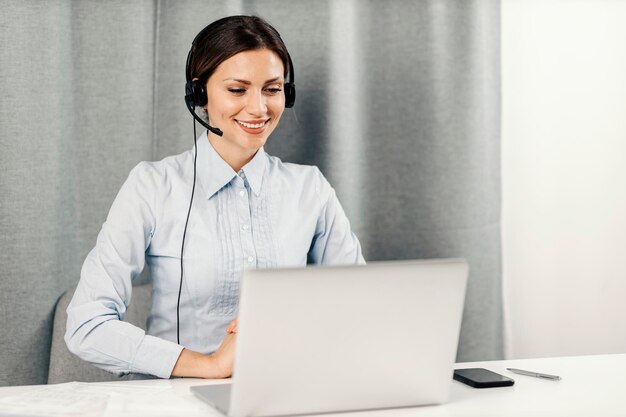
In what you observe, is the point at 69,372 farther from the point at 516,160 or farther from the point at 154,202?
the point at 516,160

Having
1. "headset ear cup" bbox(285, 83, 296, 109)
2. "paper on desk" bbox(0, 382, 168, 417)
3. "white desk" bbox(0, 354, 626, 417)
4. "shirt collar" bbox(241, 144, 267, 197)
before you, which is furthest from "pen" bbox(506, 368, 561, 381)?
"headset ear cup" bbox(285, 83, 296, 109)

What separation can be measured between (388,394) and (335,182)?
105 centimetres

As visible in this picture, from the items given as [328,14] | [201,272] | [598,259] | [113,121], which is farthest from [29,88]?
[598,259]

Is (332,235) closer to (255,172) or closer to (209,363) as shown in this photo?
(255,172)

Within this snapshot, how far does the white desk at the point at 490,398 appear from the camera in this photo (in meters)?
1.12

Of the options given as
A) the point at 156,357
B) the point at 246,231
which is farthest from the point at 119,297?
the point at 246,231

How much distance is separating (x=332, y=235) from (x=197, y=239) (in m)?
0.36

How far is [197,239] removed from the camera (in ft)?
Answer: 5.66

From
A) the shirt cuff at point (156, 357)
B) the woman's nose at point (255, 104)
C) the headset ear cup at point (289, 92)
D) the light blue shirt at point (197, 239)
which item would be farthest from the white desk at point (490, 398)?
the headset ear cup at point (289, 92)

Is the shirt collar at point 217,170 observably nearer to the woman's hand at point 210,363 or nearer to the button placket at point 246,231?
the button placket at point 246,231

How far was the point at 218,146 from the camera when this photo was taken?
1827 mm

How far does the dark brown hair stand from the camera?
1.75 meters

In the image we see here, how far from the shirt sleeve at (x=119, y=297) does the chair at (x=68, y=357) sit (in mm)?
259

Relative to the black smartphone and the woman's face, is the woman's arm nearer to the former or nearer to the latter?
the black smartphone
